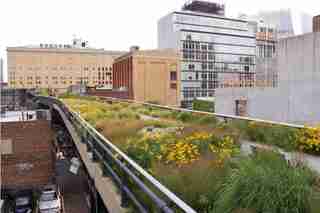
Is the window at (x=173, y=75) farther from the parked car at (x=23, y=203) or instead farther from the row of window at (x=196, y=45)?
the parked car at (x=23, y=203)

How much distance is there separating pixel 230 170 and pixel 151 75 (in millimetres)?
53819

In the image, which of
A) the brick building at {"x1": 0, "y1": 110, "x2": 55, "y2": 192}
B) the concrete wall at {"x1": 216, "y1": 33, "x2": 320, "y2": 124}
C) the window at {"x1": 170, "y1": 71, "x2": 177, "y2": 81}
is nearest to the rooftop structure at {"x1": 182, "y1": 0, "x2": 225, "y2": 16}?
the window at {"x1": 170, "y1": 71, "x2": 177, "y2": 81}

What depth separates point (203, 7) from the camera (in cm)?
8769

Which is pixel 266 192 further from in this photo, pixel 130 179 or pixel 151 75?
pixel 151 75

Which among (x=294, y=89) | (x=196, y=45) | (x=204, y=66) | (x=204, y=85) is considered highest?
(x=196, y=45)

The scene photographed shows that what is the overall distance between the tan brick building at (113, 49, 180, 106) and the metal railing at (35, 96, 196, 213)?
47350 millimetres

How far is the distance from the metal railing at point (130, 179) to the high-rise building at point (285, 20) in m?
106

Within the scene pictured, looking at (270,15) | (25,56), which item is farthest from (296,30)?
(25,56)

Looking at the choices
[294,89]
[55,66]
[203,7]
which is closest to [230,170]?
[294,89]

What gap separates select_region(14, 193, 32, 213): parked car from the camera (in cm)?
1482

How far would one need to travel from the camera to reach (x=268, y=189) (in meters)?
2.95

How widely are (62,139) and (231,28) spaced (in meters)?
76.1

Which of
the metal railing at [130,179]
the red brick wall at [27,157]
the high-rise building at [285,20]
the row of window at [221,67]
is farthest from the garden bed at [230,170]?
the high-rise building at [285,20]

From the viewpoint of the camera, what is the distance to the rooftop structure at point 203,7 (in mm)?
87000
